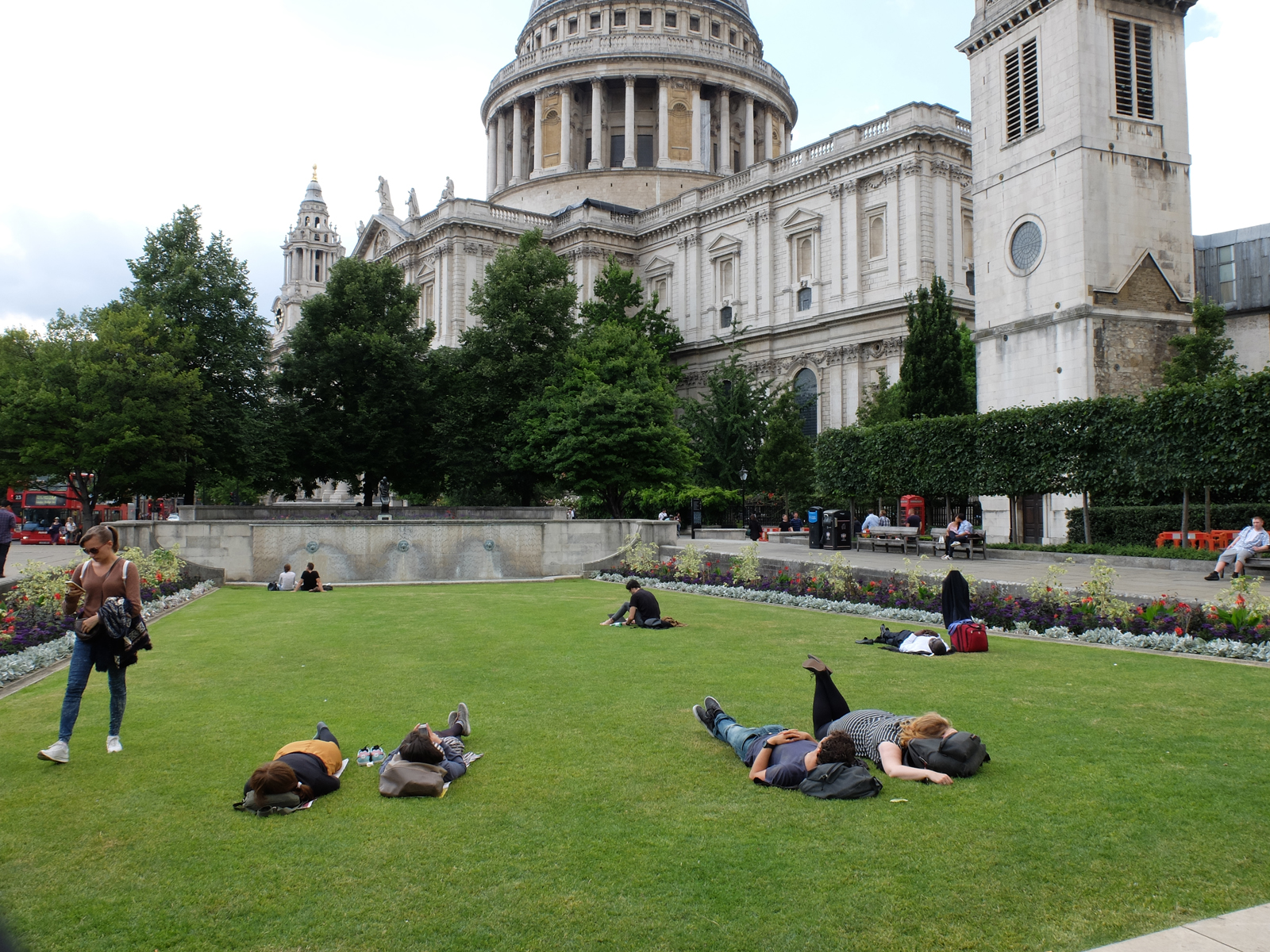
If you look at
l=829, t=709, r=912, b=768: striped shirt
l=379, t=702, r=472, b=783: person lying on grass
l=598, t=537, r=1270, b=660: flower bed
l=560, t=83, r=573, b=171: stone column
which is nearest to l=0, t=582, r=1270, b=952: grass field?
l=379, t=702, r=472, b=783: person lying on grass

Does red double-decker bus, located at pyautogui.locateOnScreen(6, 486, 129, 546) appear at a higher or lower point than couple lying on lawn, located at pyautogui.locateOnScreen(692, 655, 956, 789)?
higher

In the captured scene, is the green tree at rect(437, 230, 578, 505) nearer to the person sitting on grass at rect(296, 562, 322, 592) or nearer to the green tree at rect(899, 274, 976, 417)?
the green tree at rect(899, 274, 976, 417)

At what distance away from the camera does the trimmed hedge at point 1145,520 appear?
25.2 metres

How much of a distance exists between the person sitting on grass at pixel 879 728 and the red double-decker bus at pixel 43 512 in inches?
2146

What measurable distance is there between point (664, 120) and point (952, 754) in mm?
76166

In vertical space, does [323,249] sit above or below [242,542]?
above

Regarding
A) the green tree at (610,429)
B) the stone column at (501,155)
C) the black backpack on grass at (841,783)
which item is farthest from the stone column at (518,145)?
the black backpack on grass at (841,783)

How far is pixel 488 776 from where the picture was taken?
6941 millimetres

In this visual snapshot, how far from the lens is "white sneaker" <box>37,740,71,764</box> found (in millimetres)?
7379

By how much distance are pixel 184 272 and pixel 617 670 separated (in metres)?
33.2

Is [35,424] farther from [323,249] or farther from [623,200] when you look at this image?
[323,249]

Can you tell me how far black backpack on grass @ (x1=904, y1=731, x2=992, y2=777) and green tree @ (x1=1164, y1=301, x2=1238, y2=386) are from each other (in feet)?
85.5

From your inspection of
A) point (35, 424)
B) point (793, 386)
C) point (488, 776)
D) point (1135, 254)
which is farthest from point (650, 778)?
point (793, 386)

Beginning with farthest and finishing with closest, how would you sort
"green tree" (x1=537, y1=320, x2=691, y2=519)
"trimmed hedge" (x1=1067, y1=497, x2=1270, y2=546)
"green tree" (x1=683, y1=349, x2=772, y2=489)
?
"green tree" (x1=683, y1=349, x2=772, y2=489) < "green tree" (x1=537, y1=320, x2=691, y2=519) < "trimmed hedge" (x1=1067, y1=497, x2=1270, y2=546)
